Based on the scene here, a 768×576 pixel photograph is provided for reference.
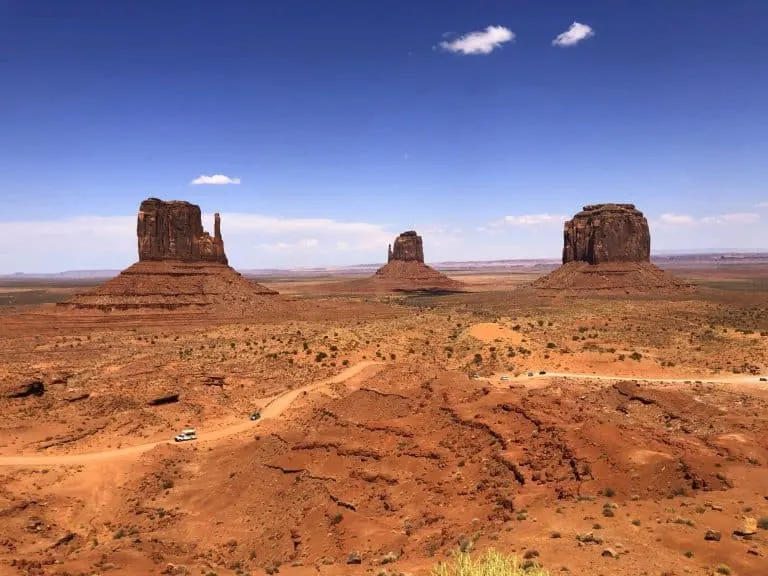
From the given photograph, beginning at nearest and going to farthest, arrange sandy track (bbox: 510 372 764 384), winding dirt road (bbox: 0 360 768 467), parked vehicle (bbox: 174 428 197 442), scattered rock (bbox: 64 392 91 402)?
winding dirt road (bbox: 0 360 768 467)
sandy track (bbox: 510 372 764 384)
parked vehicle (bbox: 174 428 197 442)
scattered rock (bbox: 64 392 91 402)

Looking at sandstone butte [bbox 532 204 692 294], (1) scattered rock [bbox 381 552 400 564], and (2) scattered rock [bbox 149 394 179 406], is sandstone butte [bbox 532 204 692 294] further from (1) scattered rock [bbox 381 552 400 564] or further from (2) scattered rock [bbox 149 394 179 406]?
(1) scattered rock [bbox 381 552 400 564]

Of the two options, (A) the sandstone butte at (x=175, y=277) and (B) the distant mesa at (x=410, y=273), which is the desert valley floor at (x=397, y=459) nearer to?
(A) the sandstone butte at (x=175, y=277)

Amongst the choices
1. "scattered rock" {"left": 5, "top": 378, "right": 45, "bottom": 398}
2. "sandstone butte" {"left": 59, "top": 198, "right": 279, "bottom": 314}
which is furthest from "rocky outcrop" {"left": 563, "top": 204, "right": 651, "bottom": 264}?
"scattered rock" {"left": 5, "top": 378, "right": 45, "bottom": 398}


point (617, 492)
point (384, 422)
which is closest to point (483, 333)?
point (384, 422)

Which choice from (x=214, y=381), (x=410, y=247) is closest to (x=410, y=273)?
(x=410, y=247)

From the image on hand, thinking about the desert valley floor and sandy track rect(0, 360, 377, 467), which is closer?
the desert valley floor

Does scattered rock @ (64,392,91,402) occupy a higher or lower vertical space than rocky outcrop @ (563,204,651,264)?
lower

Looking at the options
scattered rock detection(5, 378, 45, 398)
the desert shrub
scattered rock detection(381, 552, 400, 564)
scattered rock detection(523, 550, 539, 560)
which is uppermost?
the desert shrub

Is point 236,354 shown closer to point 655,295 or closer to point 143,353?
point 143,353
